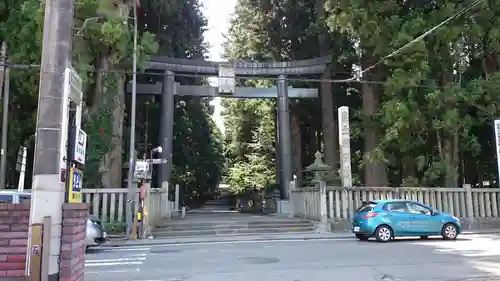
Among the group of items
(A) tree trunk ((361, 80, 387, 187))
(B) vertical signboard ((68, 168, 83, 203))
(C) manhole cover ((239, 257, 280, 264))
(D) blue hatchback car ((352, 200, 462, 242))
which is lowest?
(C) manhole cover ((239, 257, 280, 264))

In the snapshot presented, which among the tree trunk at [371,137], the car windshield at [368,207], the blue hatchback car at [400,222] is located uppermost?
the tree trunk at [371,137]

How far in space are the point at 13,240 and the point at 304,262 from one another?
22.7 feet

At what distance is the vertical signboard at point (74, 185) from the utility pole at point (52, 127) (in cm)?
23

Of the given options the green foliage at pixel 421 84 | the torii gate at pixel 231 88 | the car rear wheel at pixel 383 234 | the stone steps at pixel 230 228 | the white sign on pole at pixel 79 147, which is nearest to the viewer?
the white sign on pole at pixel 79 147

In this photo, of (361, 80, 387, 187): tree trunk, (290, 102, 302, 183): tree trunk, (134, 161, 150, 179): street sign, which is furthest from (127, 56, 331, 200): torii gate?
(134, 161, 150, 179): street sign

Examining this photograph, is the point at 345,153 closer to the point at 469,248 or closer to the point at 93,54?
the point at 469,248

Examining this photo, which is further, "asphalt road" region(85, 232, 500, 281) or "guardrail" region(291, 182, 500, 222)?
"guardrail" region(291, 182, 500, 222)

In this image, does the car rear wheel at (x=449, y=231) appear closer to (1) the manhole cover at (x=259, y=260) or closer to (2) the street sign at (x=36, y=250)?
(1) the manhole cover at (x=259, y=260)

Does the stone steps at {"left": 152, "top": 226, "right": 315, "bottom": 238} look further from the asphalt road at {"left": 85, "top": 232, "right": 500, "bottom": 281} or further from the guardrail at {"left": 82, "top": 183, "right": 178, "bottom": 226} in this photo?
the asphalt road at {"left": 85, "top": 232, "right": 500, "bottom": 281}

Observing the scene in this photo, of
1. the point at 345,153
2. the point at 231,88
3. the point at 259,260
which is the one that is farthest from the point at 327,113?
the point at 259,260

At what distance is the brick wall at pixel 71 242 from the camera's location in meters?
6.24

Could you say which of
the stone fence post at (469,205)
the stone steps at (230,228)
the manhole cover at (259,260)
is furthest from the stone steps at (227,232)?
the manhole cover at (259,260)

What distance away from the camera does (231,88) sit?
2995cm

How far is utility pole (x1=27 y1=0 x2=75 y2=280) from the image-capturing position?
20.3ft
